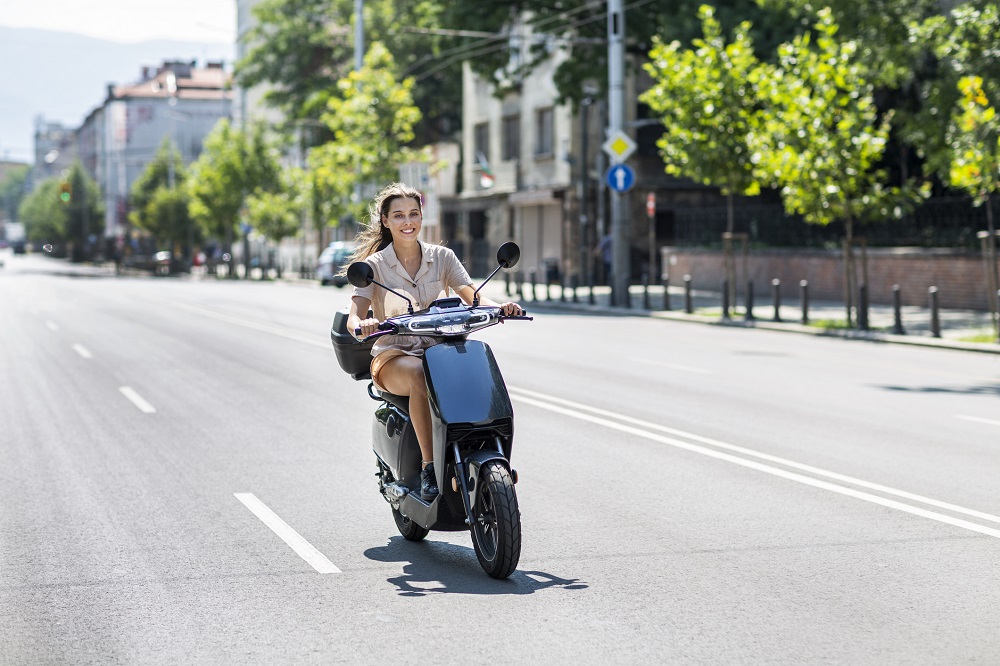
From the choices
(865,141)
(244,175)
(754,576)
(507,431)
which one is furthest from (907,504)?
(244,175)

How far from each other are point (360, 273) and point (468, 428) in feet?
2.82

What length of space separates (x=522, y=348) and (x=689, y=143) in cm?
955

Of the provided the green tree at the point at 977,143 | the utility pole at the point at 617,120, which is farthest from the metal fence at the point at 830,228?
the green tree at the point at 977,143

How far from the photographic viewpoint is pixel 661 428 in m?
11.4

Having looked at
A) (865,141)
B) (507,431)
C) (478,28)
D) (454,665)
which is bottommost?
(454,665)

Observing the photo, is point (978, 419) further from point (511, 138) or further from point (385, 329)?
point (511, 138)

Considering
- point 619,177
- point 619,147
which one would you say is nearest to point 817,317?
point 619,177

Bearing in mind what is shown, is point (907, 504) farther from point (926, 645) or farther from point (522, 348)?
point (522, 348)

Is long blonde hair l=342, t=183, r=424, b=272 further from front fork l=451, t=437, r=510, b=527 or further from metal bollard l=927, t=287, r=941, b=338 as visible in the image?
metal bollard l=927, t=287, r=941, b=338

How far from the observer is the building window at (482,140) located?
54844mm

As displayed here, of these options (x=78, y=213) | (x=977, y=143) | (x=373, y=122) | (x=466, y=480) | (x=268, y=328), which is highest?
(x=78, y=213)

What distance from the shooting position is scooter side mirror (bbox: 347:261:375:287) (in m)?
6.24

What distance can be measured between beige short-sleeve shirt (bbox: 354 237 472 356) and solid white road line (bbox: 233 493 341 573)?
102cm

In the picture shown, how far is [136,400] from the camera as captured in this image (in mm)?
13727
